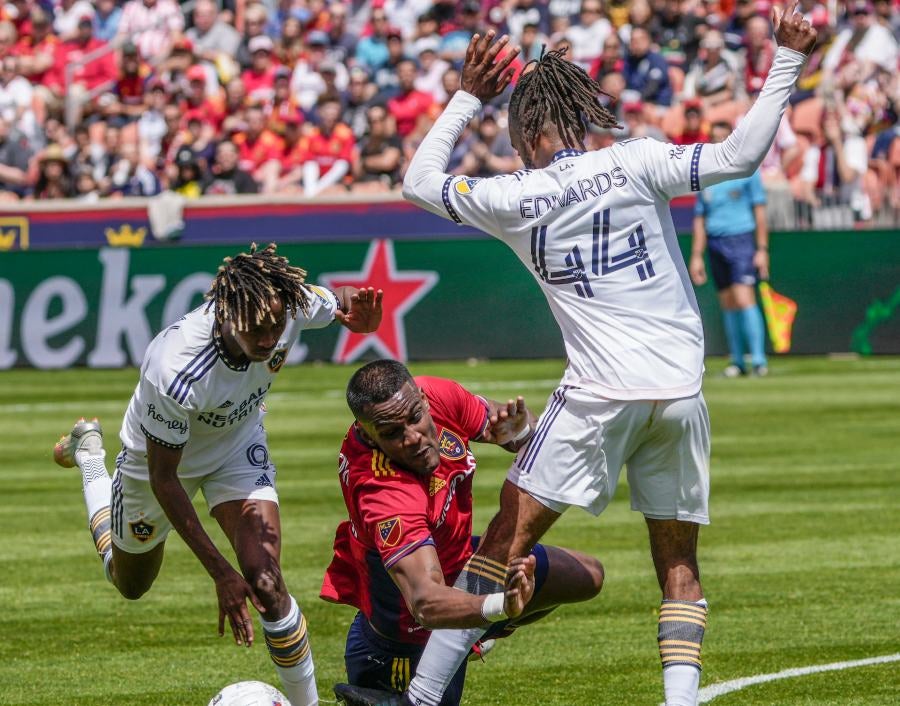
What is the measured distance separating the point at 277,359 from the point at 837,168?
16206 mm

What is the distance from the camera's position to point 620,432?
20.0 feet

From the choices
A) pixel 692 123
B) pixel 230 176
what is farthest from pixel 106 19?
pixel 692 123

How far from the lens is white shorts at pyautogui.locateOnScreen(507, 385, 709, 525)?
607cm

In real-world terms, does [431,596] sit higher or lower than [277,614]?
higher

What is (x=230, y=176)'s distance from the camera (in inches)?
970

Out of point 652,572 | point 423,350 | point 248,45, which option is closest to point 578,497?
point 652,572

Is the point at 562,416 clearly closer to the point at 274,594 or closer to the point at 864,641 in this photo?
the point at 274,594

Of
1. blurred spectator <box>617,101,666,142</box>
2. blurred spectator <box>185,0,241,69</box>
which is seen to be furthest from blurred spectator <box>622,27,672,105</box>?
blurred spectator <box>185,0,241,69</box>

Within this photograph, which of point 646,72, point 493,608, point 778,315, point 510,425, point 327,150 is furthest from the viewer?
point 327,150

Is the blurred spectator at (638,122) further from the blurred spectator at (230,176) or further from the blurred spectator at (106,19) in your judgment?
the blurred spectator at (106,19)

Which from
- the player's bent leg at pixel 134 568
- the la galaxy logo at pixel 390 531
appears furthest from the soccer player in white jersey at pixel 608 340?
the player's bent leg at pixel 134 568

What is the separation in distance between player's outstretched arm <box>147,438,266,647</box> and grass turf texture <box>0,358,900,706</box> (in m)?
0.84

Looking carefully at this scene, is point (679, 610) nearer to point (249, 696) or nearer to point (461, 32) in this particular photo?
point (249, 696)

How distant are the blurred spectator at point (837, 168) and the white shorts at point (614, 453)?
16.2 metres
